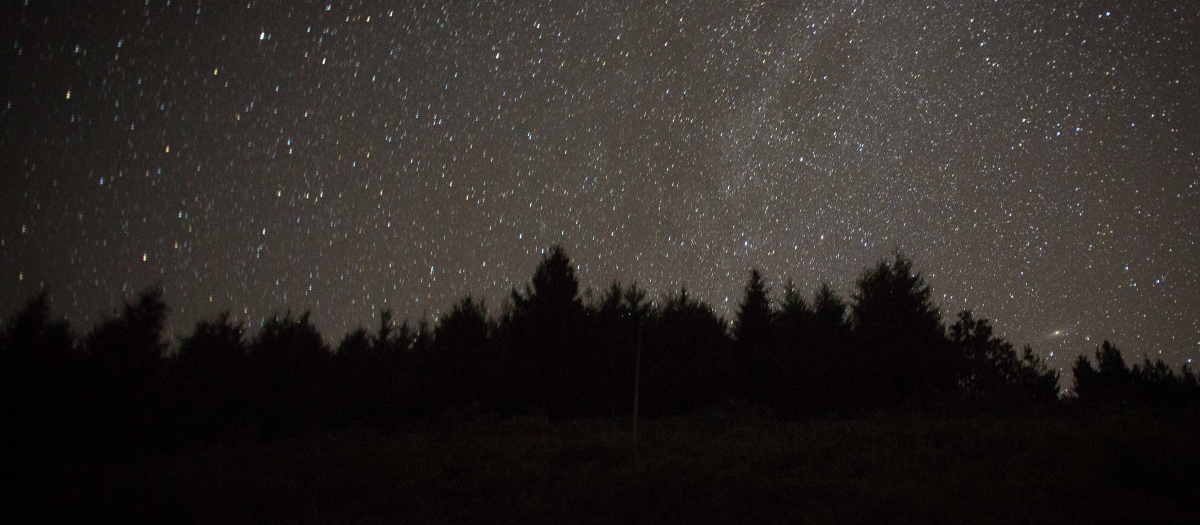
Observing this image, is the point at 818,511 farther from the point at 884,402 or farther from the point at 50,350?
the point at 50,350

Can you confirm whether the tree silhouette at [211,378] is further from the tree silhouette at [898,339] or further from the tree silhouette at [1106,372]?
the tree silhouette at [1106,372]

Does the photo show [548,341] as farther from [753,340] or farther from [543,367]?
[753,340]

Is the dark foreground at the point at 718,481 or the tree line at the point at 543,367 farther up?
the tree line at the point at 543,367

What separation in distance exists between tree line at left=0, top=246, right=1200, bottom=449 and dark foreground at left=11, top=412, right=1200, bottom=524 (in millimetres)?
10755

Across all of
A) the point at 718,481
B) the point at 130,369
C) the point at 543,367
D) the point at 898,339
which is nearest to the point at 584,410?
the point at 543,367

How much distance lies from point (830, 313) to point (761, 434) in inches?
804

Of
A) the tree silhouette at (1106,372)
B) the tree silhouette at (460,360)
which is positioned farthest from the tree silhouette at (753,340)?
the tree silhouette at (1106,372)

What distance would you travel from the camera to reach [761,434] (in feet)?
54.0

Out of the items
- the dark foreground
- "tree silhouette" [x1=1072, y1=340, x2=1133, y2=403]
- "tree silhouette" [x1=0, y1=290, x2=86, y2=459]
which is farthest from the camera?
"tree silhouette" [x1=1072, y1=340, x2=1133, y2=403]

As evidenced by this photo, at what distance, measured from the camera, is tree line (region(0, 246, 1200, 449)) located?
81.8 feet

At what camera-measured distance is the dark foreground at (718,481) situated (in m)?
8.30

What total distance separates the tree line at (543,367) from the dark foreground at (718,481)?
10.8 metres

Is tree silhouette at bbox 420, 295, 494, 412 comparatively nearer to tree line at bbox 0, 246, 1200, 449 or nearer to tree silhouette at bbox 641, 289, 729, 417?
tree line at bbox 0, 246, 1200, 449

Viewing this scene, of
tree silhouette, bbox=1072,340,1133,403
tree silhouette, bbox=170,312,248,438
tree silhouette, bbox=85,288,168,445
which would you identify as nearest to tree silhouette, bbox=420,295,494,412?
tree silhouette, bbox=170,312,248,438
